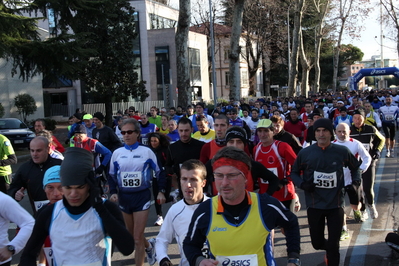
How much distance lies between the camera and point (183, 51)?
74.1ft

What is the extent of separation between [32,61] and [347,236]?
44.7ft

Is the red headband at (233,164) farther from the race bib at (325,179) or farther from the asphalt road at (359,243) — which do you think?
the asphalt road at (359,243)

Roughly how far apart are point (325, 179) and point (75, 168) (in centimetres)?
326

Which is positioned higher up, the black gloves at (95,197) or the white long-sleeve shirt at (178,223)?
the black gloves at (95,197)

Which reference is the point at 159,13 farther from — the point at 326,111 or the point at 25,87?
the point at 326,111

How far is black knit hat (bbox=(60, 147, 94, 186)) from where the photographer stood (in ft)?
10.5

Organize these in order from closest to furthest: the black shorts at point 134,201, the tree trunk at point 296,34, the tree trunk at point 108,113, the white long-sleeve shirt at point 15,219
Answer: the white long-sleeve shirt at point 15,219
the black shorts at point 134,201
the tree trunk at point 108,113
the tree trunk at point 296,34

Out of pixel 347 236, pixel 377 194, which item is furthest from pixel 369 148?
pixel 347 236

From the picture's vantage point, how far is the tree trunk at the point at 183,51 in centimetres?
2183

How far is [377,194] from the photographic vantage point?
995 centimetres

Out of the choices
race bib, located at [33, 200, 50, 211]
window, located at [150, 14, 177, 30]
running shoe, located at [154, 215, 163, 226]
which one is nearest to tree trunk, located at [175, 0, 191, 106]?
running shoe, located at [154, 215, 163, 226]

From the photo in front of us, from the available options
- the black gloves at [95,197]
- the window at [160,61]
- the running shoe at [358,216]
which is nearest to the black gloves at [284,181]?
the running shoe at [358,216]

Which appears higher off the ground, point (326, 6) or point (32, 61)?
point (326, 6)

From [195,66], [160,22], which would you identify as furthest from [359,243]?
[195,66]
